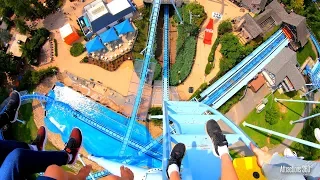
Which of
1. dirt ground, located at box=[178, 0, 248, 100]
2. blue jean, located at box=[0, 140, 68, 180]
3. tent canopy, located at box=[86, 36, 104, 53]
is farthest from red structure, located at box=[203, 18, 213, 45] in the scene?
blue jean, located at box=[0, 140, 68, 180]

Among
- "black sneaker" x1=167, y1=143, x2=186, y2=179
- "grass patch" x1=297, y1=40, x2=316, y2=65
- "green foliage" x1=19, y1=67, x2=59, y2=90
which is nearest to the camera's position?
"black sneaker" x1=167, y1=143, x2=186, y2=179

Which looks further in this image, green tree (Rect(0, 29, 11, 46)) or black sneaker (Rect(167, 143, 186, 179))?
green tree (Rect(0, 29, 11, 46))

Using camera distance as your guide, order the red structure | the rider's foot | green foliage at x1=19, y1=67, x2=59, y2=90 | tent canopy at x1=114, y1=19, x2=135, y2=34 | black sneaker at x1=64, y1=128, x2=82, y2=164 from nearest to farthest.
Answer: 1. the rider's foot
2. black sneaker at x1=64, y1=128, x2=82, y2=164
3. green foliage at x1=19, y1=67, x2=59, y2=90
4. tent canopy at x1=114, y1=19, x2=135, y2=34
5. the red structure

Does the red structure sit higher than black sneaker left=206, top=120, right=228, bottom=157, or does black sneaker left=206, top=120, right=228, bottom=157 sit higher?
the red structure

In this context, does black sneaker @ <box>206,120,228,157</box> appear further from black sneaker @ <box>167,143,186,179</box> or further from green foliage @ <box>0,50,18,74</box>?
green foliage @ <box>0,50,18,74</box>

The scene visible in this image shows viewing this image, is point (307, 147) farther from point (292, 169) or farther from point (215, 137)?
point (215, 137)

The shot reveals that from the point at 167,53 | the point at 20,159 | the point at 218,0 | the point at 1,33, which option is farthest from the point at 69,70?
the point at 20,159

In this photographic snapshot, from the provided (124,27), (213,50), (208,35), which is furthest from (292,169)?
(124,27)
